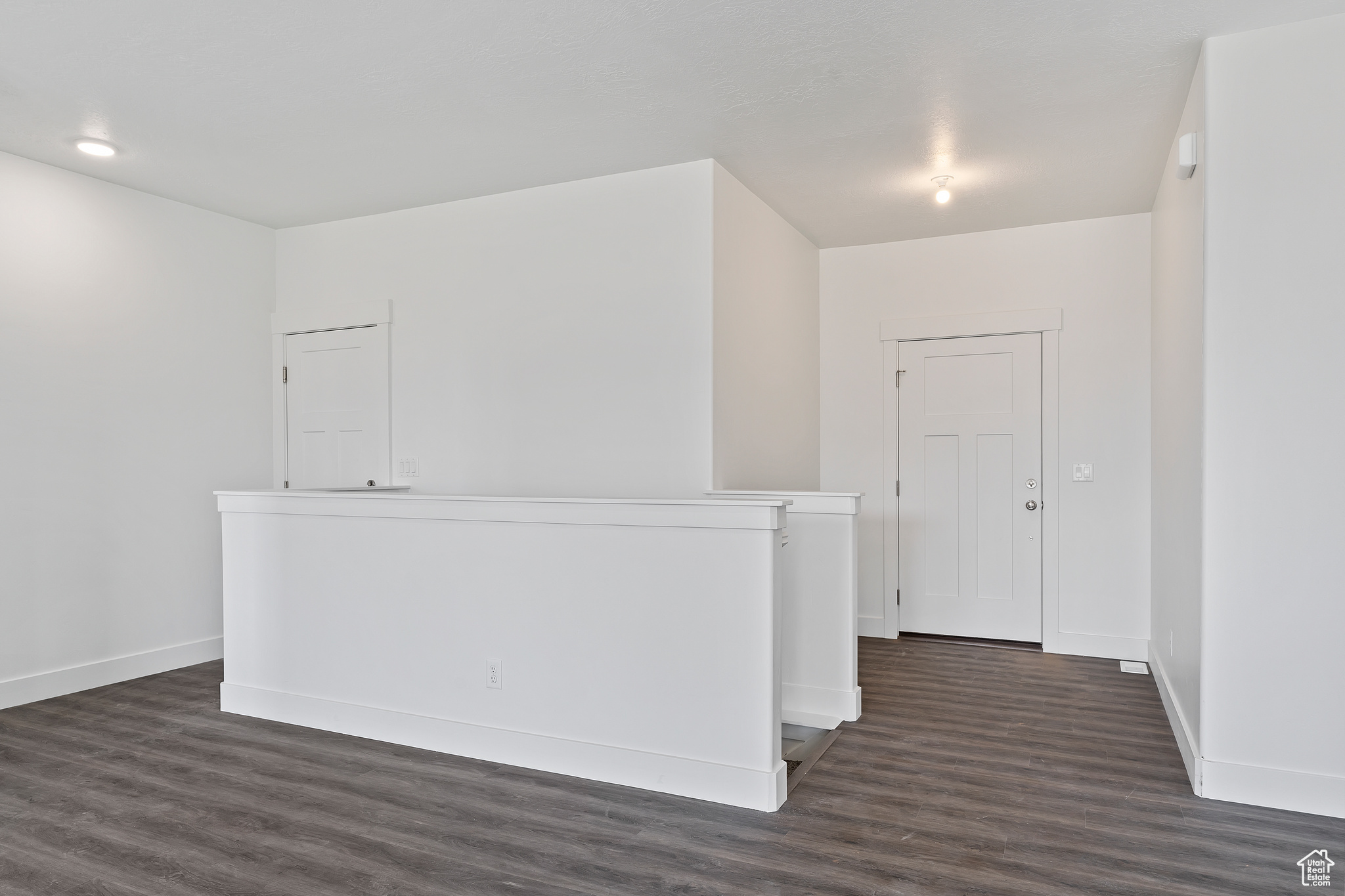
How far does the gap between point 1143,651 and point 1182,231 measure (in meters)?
2.72

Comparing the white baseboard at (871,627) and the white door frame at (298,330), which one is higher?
the white door frame at (298,330)

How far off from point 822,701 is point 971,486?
231 centimetres

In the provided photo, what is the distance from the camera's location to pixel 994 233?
5.45 meters

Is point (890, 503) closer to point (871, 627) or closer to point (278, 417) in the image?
point (871, 627)

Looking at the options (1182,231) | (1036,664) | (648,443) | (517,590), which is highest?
(1182,231)

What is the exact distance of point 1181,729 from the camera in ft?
11.1

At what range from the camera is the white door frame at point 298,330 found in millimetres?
5160

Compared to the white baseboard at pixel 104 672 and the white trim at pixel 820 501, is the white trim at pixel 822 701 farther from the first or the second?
the white baseboard at pixel 104 672

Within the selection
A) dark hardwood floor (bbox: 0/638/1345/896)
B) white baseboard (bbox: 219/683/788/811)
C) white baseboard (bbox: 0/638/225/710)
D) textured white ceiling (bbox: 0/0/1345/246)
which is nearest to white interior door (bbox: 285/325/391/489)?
textured white ceiling (bbox: 0/0/1345/246)

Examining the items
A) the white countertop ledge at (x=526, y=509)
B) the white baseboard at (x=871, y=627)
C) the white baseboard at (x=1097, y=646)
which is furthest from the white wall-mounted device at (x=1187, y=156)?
the white baseboard at (x=871, y=627)

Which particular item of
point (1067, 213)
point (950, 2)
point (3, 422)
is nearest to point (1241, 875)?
point (950, 2)

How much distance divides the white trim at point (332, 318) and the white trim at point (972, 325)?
337 cm

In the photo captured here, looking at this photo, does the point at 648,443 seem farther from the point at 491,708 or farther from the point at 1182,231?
the point at 1182,231

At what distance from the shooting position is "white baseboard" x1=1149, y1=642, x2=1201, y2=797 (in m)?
2.96
